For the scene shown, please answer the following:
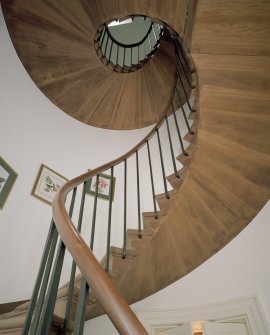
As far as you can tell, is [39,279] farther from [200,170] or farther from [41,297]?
[200,170]

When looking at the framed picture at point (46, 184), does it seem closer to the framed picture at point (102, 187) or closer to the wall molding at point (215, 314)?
the framed picture at point (102, 187)

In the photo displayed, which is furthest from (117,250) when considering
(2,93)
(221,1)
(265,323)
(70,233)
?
(2,93)

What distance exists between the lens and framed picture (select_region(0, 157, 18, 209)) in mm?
2746

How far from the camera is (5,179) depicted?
9.34 feet

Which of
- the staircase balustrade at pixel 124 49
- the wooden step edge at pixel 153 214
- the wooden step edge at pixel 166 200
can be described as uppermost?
the staircase balustrade at pixel 124 49

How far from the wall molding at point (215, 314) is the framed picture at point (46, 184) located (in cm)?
158

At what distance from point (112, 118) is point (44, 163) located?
1.49 m

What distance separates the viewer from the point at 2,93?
3344 millimetres

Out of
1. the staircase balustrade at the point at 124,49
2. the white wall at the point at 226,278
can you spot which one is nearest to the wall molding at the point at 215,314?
the white wall at the point at 226,278

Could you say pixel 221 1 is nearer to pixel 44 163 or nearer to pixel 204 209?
pixel 204 209

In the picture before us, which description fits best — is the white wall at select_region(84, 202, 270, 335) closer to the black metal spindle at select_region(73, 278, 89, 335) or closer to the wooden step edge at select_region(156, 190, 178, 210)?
the wooden step edge at select_region(156, 190, 178, 210)

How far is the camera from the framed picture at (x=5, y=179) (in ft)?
9.01

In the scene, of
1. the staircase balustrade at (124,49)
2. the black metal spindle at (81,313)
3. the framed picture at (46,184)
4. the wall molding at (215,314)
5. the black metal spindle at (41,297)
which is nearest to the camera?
the black metal spindle at (81,313)

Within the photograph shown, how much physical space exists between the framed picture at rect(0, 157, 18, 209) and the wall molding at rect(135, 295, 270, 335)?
1.73 m
